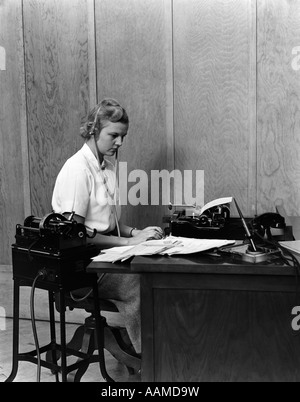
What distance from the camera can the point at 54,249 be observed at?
101 inches

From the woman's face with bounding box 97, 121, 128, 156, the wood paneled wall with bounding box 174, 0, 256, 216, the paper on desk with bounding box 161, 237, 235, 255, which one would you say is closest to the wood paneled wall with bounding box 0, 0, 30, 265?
the wood paneled wall with bounding box 174, 0, 256, 216

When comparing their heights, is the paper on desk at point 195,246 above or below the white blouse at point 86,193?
below

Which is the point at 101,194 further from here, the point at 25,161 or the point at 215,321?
the point at 25,161

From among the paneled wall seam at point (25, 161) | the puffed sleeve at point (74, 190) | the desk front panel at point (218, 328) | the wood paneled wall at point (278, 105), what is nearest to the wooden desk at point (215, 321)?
the desk front panel at point (218, 328)

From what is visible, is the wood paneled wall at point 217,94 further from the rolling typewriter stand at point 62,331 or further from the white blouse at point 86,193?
the rolling typewriter stand at point 62,331

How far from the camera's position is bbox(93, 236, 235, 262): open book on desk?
2113 mm

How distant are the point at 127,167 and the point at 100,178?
0.98 metres

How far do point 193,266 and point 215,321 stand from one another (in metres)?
0.23

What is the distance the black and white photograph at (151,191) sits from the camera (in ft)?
6.61

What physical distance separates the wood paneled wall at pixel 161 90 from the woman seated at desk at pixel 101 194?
87 cm

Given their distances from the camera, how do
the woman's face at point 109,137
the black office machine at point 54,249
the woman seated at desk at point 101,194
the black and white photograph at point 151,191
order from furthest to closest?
the woman's face at point 109,137 → the woman seated at desk at point 101,194 → the black office machine at point 54,249 → the black and white photograph at point 151,191

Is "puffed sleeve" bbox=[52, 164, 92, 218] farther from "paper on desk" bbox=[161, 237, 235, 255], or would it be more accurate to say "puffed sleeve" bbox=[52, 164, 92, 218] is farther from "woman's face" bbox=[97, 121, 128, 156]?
"paper on desk" bbox=[161, 237, 235, 255]
